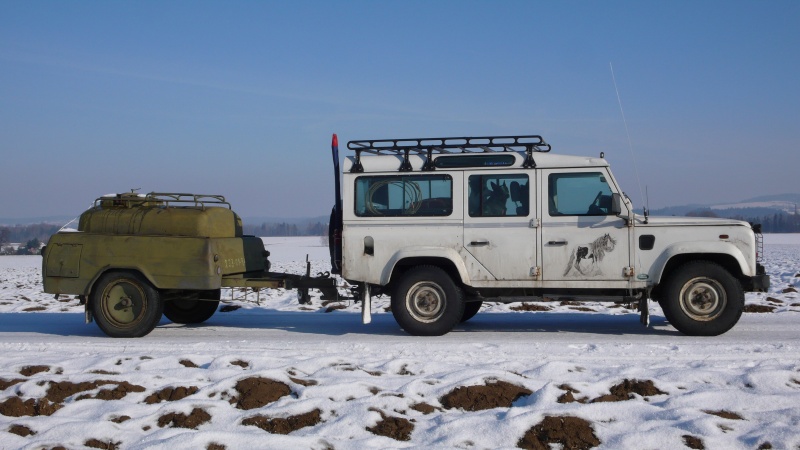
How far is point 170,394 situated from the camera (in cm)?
695

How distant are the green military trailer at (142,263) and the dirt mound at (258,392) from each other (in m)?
3.72

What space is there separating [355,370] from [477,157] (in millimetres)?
3714

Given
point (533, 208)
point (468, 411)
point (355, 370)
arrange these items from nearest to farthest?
point (468, 411)
point (355, 370)
point (533, 208)

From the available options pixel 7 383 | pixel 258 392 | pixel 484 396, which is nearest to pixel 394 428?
pixel 484 396

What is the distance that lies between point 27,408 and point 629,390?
503 centimetres

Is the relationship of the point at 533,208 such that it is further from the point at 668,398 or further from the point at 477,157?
the point at 668,398

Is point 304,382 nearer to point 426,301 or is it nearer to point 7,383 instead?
point 7,383

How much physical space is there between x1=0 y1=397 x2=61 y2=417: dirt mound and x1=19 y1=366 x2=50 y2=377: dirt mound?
122 centimetres

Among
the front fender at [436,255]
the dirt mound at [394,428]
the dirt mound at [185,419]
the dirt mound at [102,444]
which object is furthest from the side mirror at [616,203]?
the dirt mound at [102,444]

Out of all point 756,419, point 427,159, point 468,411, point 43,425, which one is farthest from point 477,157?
point 43,425

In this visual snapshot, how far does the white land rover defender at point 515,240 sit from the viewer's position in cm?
989

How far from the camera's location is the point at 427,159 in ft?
34.3

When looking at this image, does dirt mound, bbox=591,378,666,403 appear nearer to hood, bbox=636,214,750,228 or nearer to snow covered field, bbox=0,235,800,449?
snow covered field, bbox=0,235,800,449

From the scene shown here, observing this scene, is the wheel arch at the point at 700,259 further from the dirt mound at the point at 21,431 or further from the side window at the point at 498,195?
the dirt mound at the point at 21,431
